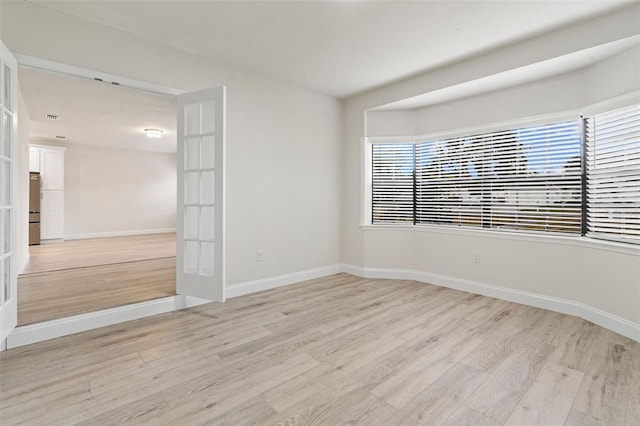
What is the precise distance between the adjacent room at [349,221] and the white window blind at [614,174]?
0.06 feet

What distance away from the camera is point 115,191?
342 inches

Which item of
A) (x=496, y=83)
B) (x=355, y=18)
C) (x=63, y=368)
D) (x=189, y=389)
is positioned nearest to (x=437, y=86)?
(x=496, y=83)

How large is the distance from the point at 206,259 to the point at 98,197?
7151 millimetres

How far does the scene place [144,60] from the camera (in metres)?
2.98

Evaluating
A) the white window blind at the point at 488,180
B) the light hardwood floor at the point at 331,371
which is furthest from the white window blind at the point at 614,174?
the light hardwood floor at the point at 331,371

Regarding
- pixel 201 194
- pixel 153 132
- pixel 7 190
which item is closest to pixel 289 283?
pixel 201 194

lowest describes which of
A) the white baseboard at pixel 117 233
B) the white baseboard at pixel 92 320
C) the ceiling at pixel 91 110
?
the white baseboard at pixel 92 320

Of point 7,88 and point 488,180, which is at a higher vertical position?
point 7,88

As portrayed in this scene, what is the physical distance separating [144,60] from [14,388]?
2.74 meters

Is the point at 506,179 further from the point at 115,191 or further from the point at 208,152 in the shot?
the point at 115,191

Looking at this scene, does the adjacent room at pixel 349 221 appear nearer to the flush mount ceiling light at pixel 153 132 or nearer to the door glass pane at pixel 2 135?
the door glass pane at pixel 2 135

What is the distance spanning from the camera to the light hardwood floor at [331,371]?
1.67 metres

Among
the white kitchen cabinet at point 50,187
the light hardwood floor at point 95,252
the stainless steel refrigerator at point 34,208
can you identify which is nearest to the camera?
the light hardwood floor at point 95,252

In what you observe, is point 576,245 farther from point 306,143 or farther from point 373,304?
point 306,143
